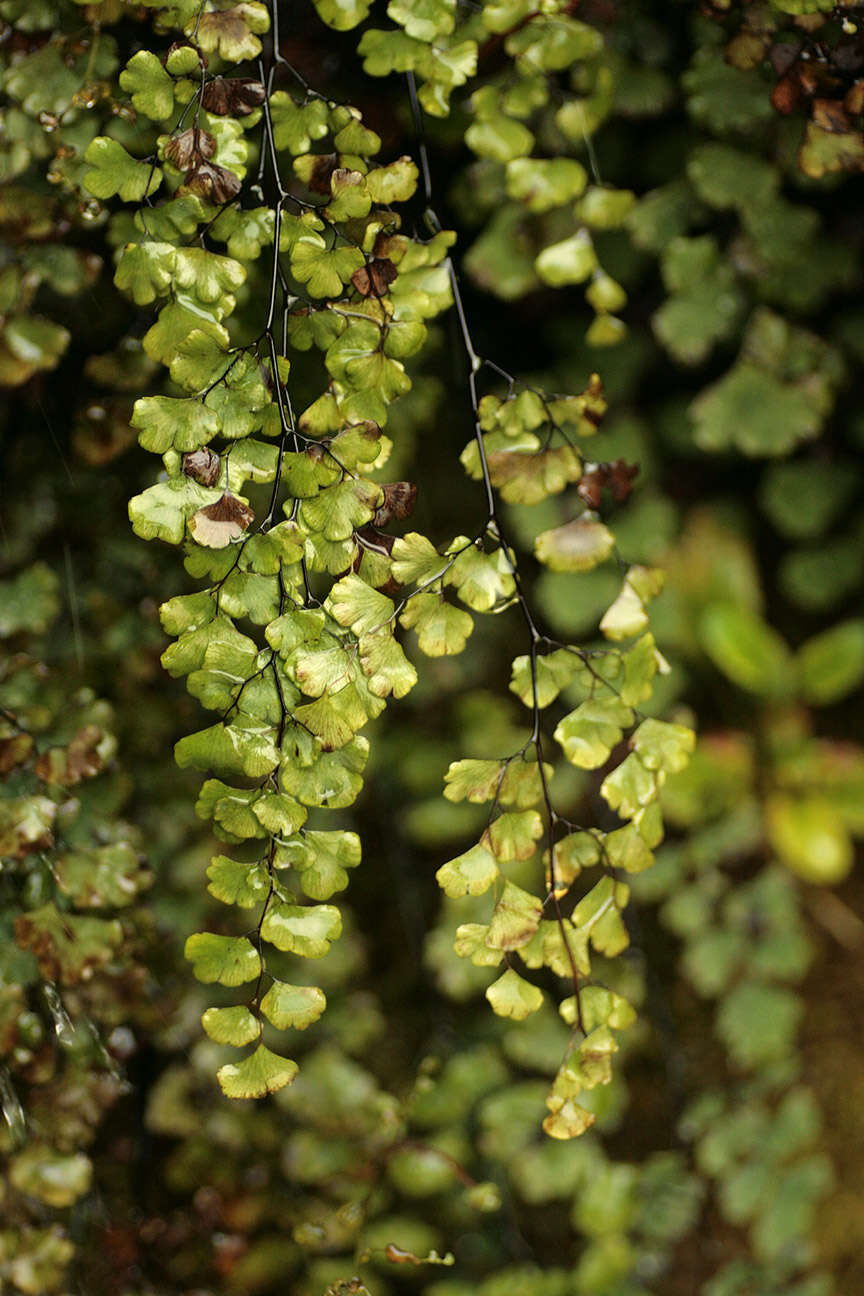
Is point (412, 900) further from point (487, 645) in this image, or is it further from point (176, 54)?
point (176, 54)

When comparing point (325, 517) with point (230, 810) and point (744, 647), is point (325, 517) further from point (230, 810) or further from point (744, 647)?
point (744, 647)

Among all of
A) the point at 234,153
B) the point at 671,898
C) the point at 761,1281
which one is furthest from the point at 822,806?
the point at 234,153

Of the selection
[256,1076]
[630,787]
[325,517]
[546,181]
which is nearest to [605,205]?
[546,181]

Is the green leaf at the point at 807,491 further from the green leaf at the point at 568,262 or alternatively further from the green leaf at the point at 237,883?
the green leaf at the point at 237,883

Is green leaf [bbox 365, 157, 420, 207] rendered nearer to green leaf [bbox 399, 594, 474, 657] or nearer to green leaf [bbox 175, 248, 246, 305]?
green leaf [bbox 175, 248, 246, 305]

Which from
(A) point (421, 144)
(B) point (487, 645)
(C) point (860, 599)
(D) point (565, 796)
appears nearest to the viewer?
(A) point (421, 144)

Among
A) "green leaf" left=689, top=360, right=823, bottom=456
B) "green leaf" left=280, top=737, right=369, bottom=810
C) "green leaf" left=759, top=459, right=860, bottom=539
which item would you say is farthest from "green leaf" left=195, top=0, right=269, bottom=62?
"green leaf" left=759, top=459, right=860, bottom=539
